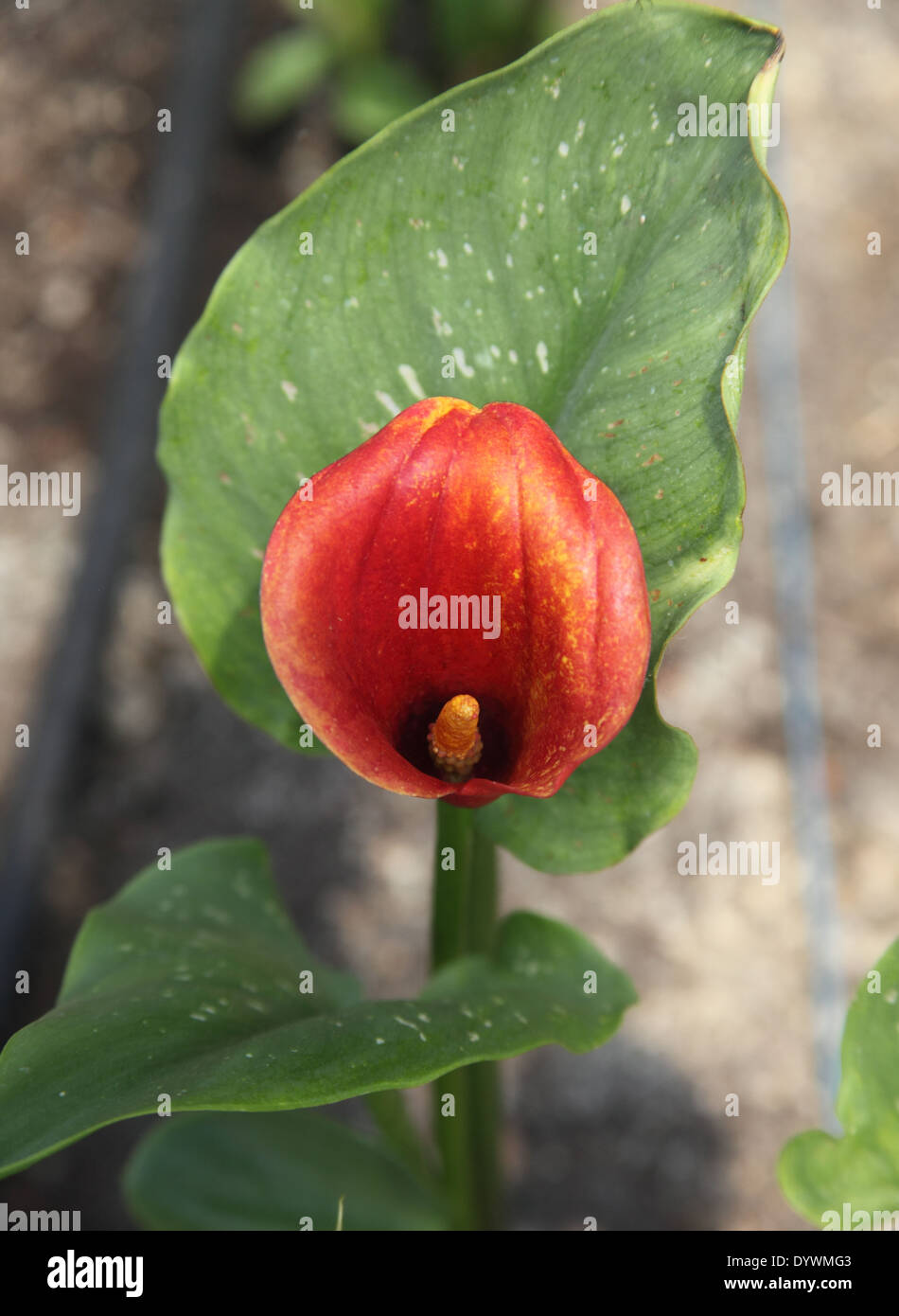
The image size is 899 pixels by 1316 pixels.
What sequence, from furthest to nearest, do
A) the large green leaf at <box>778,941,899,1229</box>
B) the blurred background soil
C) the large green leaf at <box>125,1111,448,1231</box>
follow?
the blurred background soil → the large green leaf at <box>125,1111,448,1231</box> → the large green leaf at <box>778,941,899,1229</box>

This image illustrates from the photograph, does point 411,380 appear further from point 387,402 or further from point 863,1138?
point 863,1138

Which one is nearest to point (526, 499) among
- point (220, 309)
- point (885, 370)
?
point (220, 309)

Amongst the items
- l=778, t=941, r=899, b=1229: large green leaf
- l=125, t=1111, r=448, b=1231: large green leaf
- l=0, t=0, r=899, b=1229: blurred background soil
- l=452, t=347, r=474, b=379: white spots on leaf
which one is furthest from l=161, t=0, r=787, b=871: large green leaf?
l=0, t=0, r=899, b=1229: blurred background soil

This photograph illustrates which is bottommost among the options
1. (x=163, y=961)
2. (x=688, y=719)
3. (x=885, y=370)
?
(x=163, y=961)

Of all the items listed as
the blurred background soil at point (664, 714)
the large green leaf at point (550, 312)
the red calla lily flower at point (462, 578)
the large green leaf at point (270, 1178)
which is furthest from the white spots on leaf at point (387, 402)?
the blurred background soil at point (664, 714)

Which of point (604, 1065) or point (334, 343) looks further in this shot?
point (604, 1065)

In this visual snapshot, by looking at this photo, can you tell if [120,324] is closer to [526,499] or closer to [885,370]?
[885,370]

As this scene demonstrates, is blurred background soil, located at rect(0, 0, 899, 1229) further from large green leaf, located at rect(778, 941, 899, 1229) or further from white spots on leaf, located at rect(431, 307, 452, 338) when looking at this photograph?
white spots on leaf, located at rect(431, 307, 452, 338)
